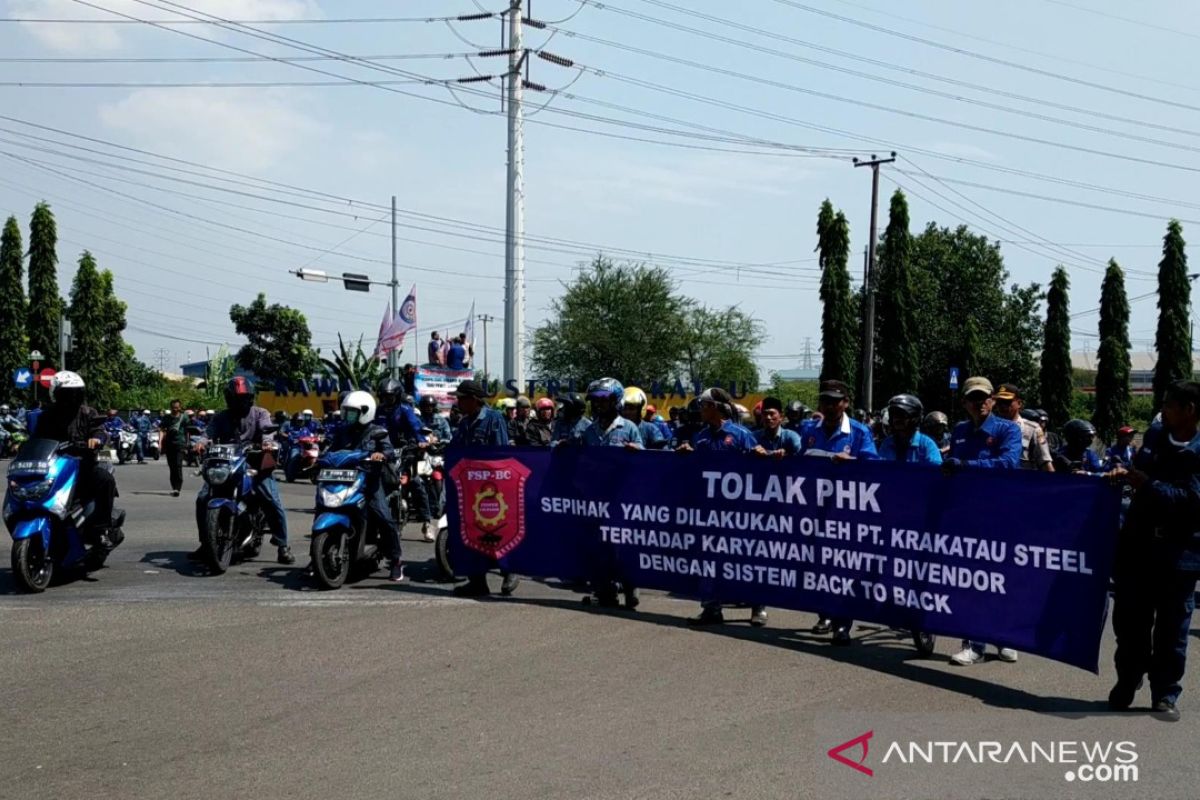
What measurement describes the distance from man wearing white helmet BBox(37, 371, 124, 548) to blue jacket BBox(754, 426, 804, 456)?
19.7 feet

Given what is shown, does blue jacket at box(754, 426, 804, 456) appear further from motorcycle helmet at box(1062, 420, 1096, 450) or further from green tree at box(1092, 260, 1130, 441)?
green tree at box(1092, 260, 1130, 441)

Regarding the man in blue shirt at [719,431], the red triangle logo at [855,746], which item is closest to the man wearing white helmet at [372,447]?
the man in blue shirt at [719,431]

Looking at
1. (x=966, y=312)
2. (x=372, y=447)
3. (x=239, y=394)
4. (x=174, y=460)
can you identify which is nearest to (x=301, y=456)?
(x=174, y=460)

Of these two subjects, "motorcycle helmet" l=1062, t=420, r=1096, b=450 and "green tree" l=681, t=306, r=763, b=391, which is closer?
"motorcycle helmet" l=1062, t=420, r=1096, b=450

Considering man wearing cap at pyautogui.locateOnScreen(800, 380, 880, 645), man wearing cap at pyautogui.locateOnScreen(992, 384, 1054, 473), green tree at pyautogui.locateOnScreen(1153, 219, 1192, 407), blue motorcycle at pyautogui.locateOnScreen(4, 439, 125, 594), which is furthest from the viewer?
green tree at pyautogui.locateOnScreen(1153, 219, 1192, 407)

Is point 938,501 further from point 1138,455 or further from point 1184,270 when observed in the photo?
point 1184,270

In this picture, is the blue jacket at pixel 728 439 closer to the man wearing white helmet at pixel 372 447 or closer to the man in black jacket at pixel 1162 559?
the man wearing white helmet at pixel 372 447

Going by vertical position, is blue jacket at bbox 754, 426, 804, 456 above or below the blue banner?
above

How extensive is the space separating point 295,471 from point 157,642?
8434mm

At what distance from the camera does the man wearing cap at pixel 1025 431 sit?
9.31 m

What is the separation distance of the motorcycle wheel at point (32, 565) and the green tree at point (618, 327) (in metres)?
56.2

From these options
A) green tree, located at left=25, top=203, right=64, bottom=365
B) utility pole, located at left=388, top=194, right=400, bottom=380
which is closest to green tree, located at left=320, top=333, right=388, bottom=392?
utility pole, located at left=388, top=194, right=400, bottom=380

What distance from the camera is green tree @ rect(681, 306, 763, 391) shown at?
69.8 m

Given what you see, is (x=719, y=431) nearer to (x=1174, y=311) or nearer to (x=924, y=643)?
(x=924, y=643)
